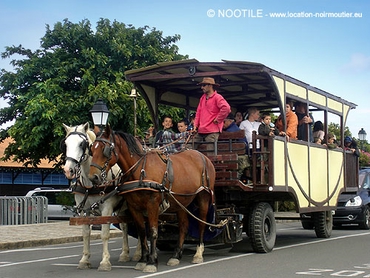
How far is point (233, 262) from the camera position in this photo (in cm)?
1076

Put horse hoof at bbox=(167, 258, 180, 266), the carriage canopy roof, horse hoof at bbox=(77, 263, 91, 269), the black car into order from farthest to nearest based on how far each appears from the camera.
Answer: the black car → the carriage canopy roof → horse hoof at bbox=(167, 258, 180, 266) → horse hoof at bbox=(77, 263, 91, 269)

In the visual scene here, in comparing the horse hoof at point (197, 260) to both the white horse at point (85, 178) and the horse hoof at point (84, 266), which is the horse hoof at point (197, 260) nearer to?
the white horse at point (85, 178)

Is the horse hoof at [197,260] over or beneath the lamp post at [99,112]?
beneath

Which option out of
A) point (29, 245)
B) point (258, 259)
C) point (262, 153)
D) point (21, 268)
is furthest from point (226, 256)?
point (29, 245)

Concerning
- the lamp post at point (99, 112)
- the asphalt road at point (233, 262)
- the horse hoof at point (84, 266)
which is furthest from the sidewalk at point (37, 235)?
the horse hoof at point (84, 266)

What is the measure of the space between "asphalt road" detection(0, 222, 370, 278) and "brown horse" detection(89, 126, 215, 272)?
533mm

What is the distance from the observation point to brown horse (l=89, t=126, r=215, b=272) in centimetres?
964

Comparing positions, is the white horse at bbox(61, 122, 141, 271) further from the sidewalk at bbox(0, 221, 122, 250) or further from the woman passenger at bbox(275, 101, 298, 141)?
the sidewalk at bbox(0, 221, 122, 250)

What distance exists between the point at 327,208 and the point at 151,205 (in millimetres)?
6568

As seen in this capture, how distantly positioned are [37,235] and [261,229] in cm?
772

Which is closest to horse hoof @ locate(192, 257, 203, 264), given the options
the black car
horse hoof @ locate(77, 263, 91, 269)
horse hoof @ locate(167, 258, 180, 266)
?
horse hoof @ locate(167, 258, 180, 266)

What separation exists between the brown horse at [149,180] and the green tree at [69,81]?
1434cm

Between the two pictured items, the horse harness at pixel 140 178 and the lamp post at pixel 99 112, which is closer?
the horse harness at pixel 140 178

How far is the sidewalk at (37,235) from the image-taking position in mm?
15281
